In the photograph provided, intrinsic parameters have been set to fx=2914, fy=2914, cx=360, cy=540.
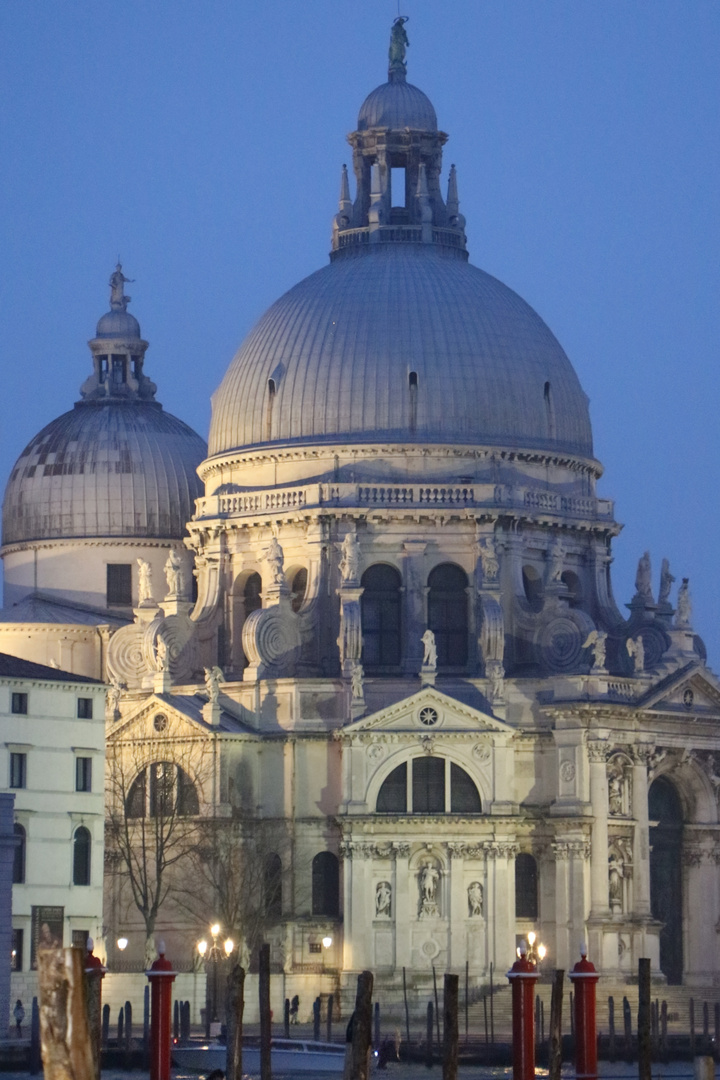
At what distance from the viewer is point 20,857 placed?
73812 mm

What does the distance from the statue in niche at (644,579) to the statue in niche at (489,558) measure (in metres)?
7.84

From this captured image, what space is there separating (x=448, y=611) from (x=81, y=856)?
57.2ft

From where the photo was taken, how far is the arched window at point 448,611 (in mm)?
88688

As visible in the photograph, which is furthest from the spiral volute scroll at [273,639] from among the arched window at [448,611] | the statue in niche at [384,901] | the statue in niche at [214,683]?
the statue in niche at [384,901]

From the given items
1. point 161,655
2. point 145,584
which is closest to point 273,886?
point 161,655

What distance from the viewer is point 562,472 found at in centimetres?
9188

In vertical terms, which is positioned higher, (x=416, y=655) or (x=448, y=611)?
(x=448, y=611)

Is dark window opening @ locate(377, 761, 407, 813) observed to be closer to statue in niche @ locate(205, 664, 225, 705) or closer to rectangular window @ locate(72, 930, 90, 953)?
statue in niche @ locate(205, 664, 225, 705)

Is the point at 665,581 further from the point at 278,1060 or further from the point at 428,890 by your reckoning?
the point at 278,1060

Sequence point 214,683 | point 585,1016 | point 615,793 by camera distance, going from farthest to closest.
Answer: point 214,683 → point 615,793 → point 585,1016

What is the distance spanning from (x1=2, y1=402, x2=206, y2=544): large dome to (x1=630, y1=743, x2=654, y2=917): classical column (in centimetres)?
2122

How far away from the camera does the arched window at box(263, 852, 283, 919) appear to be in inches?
3295

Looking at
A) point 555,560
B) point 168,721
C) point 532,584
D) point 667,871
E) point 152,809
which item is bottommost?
point 667,871

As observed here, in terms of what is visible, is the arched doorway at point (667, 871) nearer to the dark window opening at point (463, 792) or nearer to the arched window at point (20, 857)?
the dark window opening at point (463, 792)
